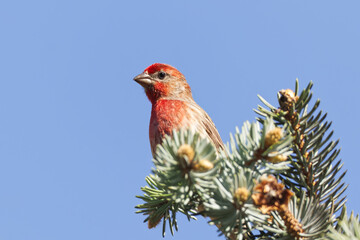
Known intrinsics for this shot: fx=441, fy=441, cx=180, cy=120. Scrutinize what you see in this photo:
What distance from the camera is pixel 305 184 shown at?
2.33 m

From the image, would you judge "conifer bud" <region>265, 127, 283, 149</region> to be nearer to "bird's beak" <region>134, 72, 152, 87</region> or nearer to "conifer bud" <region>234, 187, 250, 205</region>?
"conifer bud" <region>234, 187, 250, 205</region>

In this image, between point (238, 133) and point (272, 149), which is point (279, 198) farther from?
point (238, 133)

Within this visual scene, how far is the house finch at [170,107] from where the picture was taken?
15.3 feet

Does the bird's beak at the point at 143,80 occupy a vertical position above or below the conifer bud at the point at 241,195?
above

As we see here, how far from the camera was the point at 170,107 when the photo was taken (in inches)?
200

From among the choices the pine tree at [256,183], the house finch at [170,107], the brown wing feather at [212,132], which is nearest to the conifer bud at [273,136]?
the pine tree at [256,183]

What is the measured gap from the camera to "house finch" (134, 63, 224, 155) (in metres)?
4.67

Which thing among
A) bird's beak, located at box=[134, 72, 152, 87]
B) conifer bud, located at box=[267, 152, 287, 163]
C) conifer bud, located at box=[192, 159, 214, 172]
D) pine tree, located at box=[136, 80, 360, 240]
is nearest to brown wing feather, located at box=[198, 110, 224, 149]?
bird's beak, located at box=[134, 72, 152, 87]

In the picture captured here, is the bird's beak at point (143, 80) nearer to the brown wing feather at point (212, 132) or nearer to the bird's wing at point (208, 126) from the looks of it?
the bird's wing at point (208, 126)

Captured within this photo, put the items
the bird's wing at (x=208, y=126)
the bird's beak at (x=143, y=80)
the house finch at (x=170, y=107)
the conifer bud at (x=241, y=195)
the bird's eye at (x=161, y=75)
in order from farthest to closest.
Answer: the bird's eye at (x=161, y=75)
the bird's beak at (x=143, y=80)
the bird's wing at (x=208, y=126)
the house finch at (x=170, y=107)
the conifer bud at (x=241, y=195)

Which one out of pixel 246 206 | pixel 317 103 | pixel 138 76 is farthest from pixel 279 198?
pixel 138 76

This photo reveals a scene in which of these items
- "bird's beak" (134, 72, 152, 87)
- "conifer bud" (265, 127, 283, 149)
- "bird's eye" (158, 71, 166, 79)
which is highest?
"bird's eye" (158, 71, 166, 79)

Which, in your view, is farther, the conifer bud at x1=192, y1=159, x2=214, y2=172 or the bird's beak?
the bird's beak

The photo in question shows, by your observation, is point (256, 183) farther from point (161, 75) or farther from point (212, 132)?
point (161, 75)
